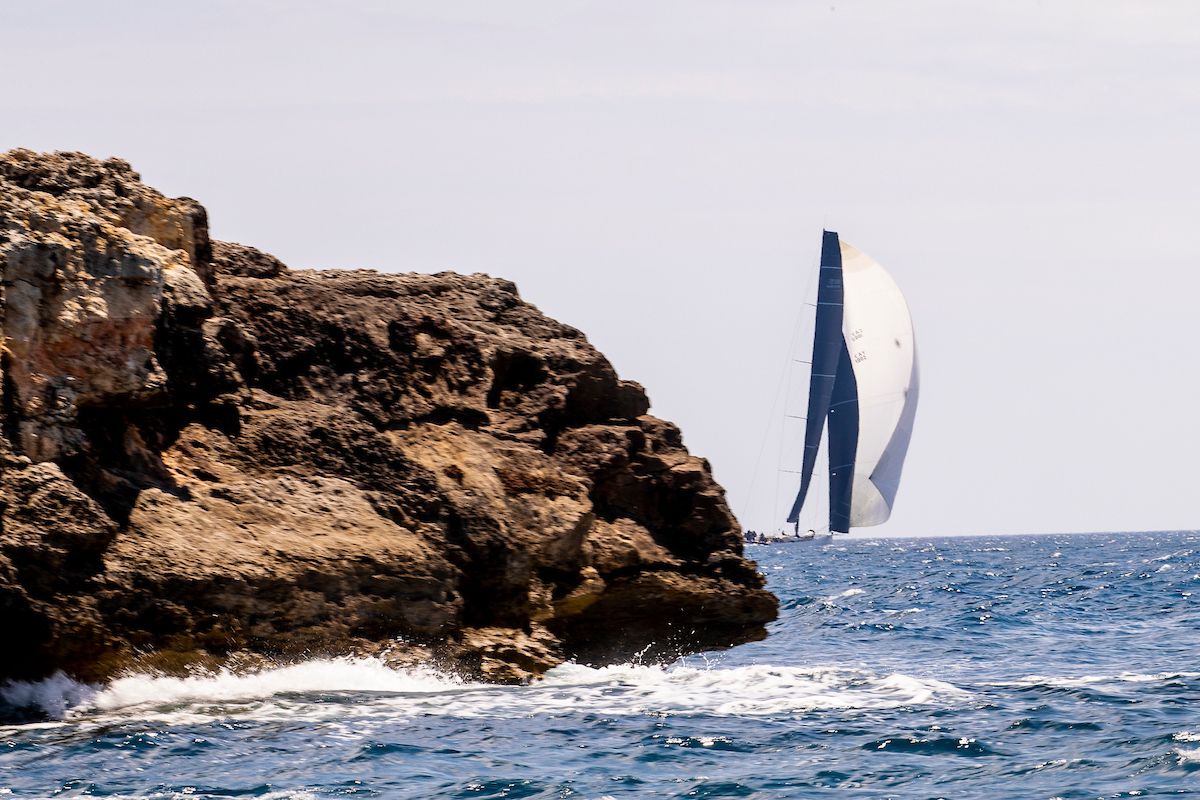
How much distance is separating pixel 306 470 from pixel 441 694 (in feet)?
7.70

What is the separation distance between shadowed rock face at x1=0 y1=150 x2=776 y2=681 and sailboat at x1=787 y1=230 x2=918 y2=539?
1991 inches

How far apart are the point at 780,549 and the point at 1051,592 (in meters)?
57.8

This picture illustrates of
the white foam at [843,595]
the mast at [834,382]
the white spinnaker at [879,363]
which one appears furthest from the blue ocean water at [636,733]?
the mast at [834,382]

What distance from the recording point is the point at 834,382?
68.3 meters

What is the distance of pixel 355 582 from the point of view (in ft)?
→ 41.3

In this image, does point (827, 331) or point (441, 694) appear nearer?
point (441, 694)

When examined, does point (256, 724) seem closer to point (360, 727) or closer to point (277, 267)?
point (360, 727)

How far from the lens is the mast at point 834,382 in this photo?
67.4 metres

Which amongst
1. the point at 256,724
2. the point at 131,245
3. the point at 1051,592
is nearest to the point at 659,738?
the point at 256,724

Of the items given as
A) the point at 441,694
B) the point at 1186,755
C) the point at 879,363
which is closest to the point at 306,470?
the point at 441,694

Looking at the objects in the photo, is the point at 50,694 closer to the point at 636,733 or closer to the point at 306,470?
the point at 306,470

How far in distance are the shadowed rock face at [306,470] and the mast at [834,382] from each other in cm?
5204

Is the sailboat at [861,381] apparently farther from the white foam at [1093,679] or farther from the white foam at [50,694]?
the white foam at [50,694]

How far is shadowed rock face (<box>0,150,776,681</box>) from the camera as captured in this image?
11539 mm
